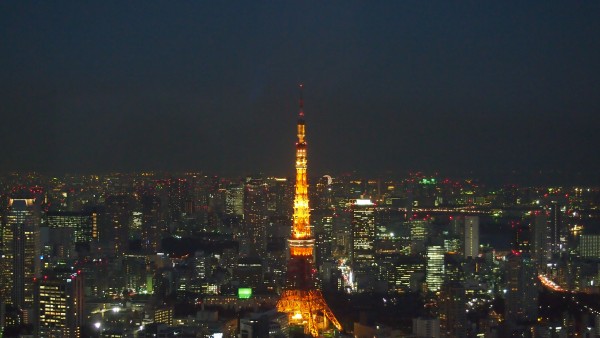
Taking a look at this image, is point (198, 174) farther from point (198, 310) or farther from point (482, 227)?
point (482, 227)

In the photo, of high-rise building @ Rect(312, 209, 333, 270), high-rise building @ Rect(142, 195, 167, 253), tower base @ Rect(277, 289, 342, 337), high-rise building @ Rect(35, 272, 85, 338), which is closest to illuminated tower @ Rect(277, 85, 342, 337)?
tower base @ Rect(277, 289, 342, 337)

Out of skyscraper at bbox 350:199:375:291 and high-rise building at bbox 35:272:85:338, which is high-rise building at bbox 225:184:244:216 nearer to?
skyscraper at bbox 350:199:375:291

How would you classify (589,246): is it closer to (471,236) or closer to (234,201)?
(471,236)

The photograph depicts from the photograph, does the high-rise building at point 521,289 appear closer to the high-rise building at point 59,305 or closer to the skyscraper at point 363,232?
the skyscraper at point 363,232

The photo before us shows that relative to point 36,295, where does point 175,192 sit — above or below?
above


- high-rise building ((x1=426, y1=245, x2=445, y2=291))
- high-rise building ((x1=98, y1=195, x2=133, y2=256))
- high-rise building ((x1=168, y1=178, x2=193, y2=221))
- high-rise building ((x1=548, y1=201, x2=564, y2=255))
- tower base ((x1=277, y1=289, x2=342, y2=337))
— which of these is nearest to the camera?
tower base ((x1=277, y1=289, x2=342, y2=337))

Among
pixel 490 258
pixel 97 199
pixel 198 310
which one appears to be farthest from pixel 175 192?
pixel 490 258
